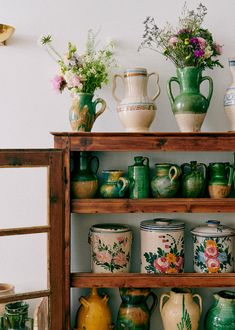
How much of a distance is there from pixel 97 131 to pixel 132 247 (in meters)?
0.58

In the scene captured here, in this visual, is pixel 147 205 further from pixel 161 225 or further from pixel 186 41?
pixel 186 41

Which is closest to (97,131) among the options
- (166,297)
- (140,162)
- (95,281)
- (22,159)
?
(140,162)

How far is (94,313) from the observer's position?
2393 millimetres

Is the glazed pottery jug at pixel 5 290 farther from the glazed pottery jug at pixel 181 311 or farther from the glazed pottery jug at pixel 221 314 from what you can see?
the glazed pottery jug at pixel 221 314

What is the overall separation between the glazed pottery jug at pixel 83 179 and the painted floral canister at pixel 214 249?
0.52 metres

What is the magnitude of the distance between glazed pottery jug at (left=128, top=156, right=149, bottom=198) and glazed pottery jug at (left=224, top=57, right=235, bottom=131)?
435 mm

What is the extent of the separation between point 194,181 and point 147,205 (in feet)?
0.79

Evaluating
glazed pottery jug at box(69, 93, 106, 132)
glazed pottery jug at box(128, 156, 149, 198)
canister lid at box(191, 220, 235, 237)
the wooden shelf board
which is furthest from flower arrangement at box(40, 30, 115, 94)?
canister lid at box(191, 220, 235, 237)

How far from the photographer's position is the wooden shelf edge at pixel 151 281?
2342mm

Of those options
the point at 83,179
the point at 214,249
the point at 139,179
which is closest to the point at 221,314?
the point at 214,249

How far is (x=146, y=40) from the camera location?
8.21 feet

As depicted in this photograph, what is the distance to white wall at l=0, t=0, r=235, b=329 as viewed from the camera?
8.29 ft

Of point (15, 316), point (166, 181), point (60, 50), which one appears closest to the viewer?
point (15, 316)

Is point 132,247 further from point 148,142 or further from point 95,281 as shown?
point 148,142
